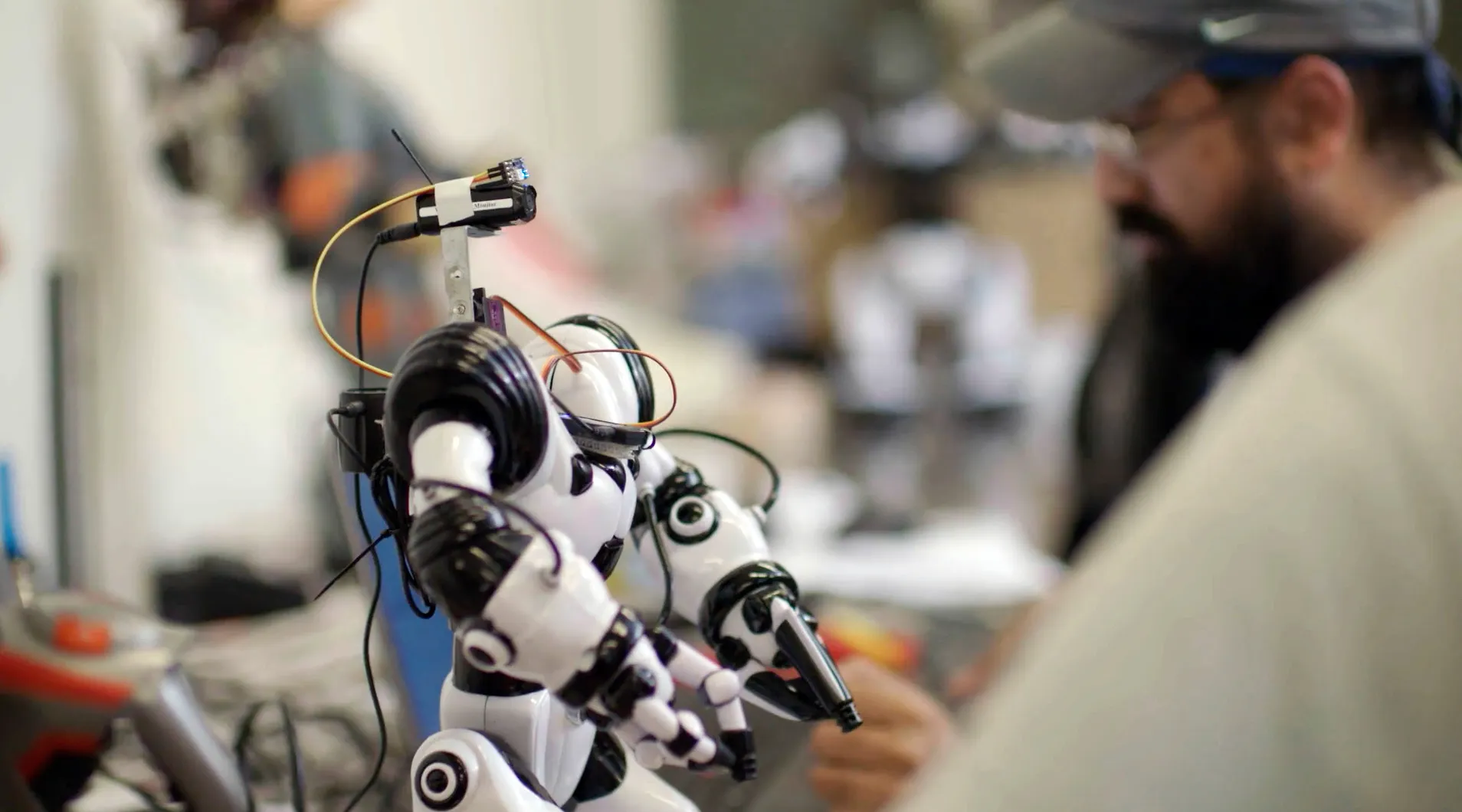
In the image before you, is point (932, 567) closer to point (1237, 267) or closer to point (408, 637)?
point (1237, 267)

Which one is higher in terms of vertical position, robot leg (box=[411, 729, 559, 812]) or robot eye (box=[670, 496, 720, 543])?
robot eye (box=[670, 496, 720, 543])

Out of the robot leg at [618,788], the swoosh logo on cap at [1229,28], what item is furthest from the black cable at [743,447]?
the swoosh logo on cap at [1229,28]

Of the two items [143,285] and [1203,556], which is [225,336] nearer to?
[143,285]

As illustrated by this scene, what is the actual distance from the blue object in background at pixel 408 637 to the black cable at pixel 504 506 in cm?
18

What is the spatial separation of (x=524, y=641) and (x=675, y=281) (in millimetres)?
2342

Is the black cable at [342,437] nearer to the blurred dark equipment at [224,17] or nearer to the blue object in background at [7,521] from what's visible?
the blue object in background at [7,521]

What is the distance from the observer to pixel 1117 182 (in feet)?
2.45

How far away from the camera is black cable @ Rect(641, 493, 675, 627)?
1.56 feet

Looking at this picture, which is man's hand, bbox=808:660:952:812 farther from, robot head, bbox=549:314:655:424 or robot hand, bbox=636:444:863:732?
robot head, bbox=549:314:655:424

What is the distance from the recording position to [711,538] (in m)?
0.48

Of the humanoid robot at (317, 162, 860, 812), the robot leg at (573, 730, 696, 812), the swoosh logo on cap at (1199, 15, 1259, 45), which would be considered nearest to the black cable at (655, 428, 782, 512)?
the humanoid robot at (317, 162, 860, 812)

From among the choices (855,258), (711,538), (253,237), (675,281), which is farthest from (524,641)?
(855,258)

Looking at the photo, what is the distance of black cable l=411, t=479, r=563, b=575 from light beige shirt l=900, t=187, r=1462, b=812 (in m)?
0.18

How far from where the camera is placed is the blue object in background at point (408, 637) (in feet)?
1.74
